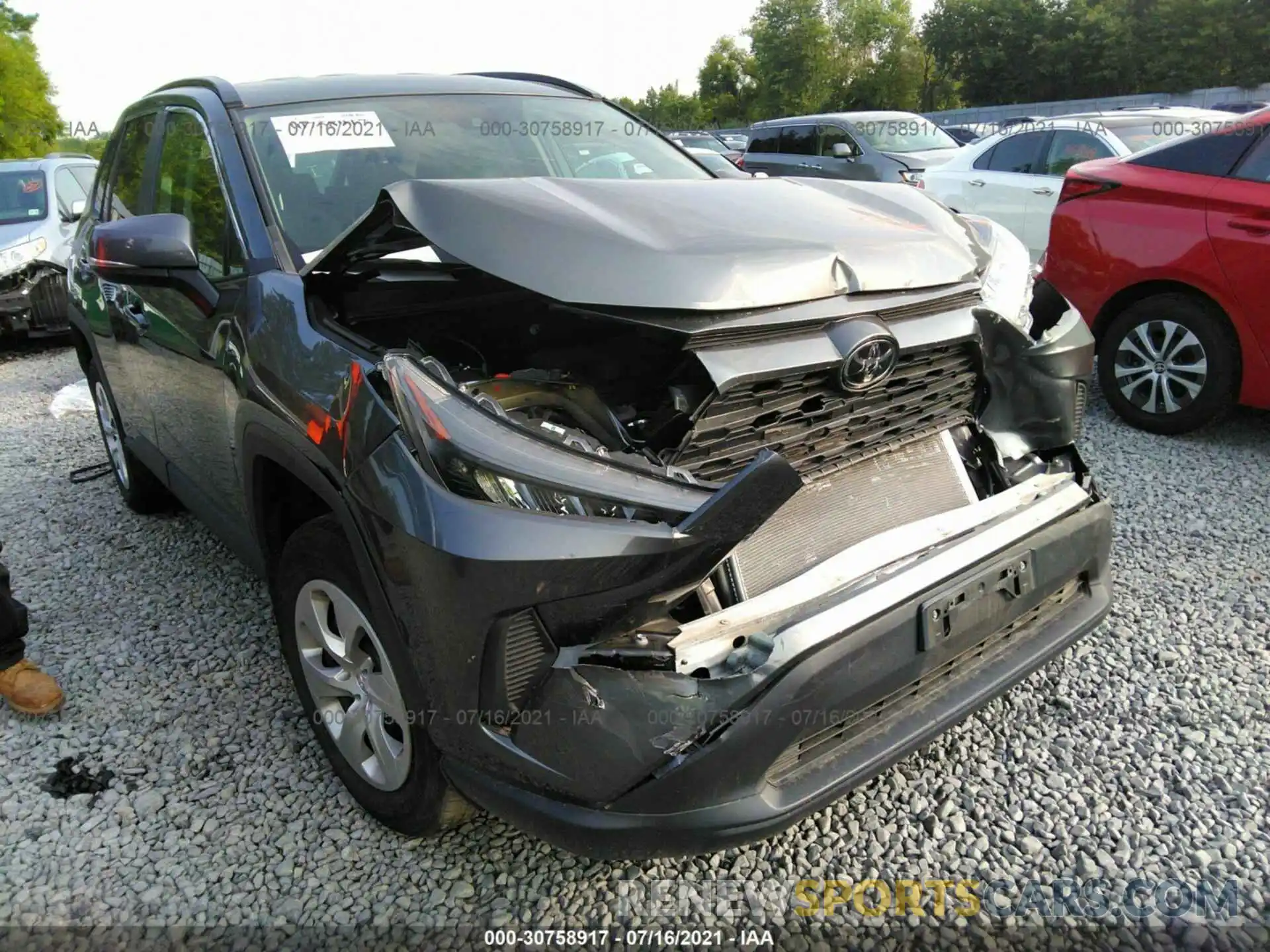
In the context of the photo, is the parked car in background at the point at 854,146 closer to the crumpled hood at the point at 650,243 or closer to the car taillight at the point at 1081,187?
the car taillight at the point at 1081,187

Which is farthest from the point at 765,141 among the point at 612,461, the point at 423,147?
the point at 612,461

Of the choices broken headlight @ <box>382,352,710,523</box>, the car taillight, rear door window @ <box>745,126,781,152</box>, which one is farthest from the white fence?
broken headlight @ <box>382,352,710,523</box>

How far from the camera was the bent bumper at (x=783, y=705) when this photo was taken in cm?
163

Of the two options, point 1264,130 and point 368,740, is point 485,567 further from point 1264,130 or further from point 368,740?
point 1264,130

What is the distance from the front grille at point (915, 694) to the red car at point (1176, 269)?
2.85 meters

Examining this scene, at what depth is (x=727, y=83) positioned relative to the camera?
74.8 metres

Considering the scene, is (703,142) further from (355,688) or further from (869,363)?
(355,688)

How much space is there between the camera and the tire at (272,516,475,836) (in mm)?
1960

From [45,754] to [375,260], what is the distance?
1.87 m

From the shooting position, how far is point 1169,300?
184 inches

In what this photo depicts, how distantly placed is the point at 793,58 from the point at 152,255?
66244mm

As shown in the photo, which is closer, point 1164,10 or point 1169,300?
point 1169,300

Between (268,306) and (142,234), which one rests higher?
(142,234)

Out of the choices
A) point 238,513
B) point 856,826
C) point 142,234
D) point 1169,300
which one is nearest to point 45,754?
point 238,513
